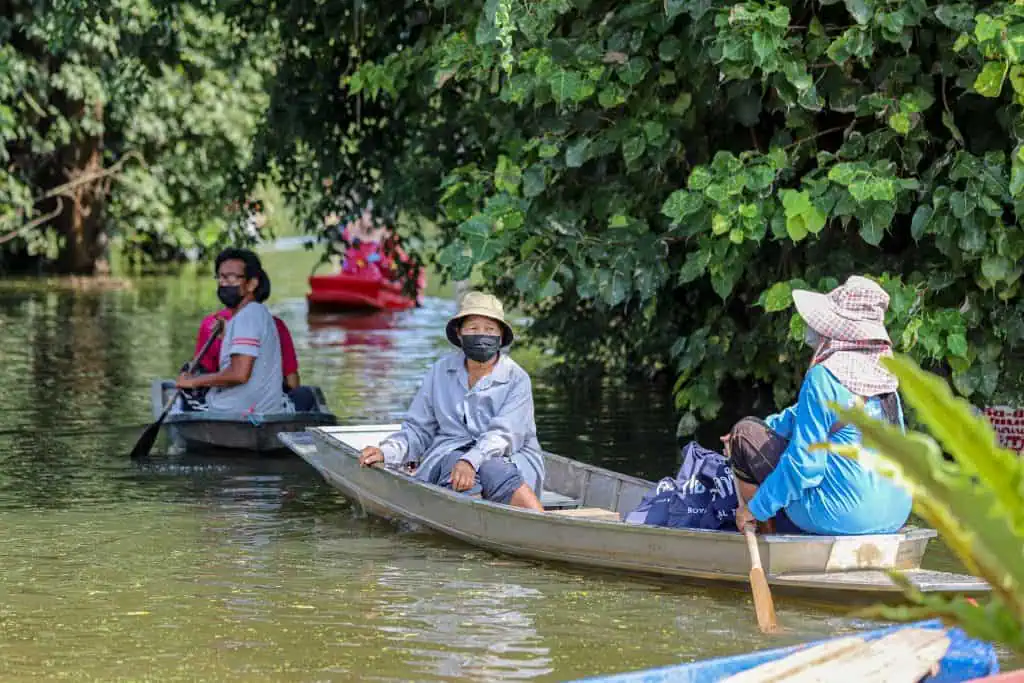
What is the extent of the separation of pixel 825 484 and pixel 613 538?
1.14 meters

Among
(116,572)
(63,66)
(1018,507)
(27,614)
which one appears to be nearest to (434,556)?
(116,572)

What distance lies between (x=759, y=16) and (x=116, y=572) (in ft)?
15.0

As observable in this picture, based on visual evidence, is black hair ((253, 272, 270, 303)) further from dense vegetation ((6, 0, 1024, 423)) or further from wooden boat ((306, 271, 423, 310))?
wooden boat ((306, 271, 423, 310))

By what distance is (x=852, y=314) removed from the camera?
7.88 metres

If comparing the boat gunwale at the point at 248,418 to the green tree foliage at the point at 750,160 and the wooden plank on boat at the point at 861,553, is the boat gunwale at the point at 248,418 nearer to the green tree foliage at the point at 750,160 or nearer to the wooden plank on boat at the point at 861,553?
the green tree foliage at the point at 750,160

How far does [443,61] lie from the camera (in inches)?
430

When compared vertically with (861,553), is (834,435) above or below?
above

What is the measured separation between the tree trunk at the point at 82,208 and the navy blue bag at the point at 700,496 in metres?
25.5

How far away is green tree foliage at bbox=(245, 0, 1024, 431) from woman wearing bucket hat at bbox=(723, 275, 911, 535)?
84.0 inches

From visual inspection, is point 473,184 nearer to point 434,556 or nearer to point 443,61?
point 443,61

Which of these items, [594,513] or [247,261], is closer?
[594,513]

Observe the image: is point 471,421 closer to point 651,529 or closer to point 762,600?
point 651,529

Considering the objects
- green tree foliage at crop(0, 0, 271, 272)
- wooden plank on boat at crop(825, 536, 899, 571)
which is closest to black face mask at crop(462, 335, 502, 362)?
wooden plank on boat at crop(825, 536, 899, 571)

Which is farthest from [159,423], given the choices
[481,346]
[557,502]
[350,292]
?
[350,292]
